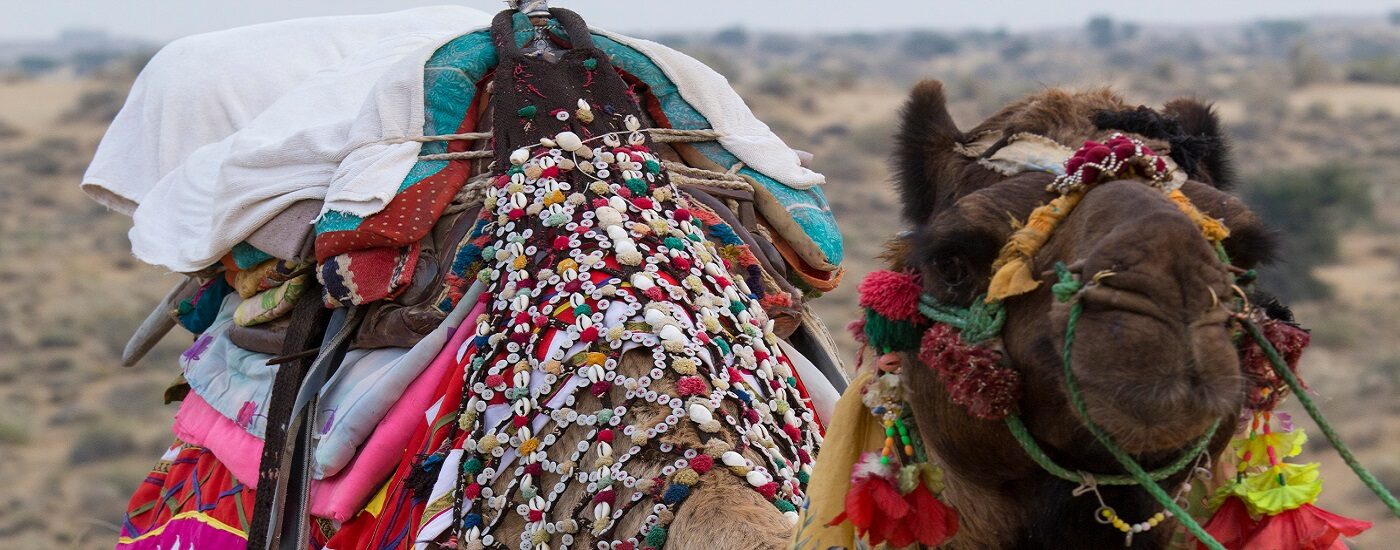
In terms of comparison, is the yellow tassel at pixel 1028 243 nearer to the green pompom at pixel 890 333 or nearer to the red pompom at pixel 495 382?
the green pompom at pixel 890 333

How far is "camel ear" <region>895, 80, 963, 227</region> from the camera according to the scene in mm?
2162

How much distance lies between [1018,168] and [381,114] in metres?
2.09

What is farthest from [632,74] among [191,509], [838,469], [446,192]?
[838,469]

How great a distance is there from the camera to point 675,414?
8.81ft

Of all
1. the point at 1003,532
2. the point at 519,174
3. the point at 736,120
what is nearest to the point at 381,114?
the point at 519,174

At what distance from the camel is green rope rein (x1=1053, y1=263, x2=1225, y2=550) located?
1 cm

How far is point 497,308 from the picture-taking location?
3.04 metres

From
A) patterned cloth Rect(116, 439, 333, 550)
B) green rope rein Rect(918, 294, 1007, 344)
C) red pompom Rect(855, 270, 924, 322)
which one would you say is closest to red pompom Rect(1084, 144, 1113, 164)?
green rope rein Rect(918, 294, 1007, 344)

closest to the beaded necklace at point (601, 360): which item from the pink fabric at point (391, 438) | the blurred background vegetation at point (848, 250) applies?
the pink fabric at point (391, 438)

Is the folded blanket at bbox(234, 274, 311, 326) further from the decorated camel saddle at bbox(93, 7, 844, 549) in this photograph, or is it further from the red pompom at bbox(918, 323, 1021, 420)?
the red pompom at bbox(918, 323, 1021, 420)

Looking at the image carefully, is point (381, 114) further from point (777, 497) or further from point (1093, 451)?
point (1093, 451)

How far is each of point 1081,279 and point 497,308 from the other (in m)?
1.65

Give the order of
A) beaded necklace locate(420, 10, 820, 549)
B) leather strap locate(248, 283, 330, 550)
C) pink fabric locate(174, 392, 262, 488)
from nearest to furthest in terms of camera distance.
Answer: beaded necklace locate(420, 10, 820, 549) → leather strap locate(248, 283, 330, 550) → pink fabric locate(174, 392, 262, 488)

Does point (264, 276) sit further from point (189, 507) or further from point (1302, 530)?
point (1302, 530)
